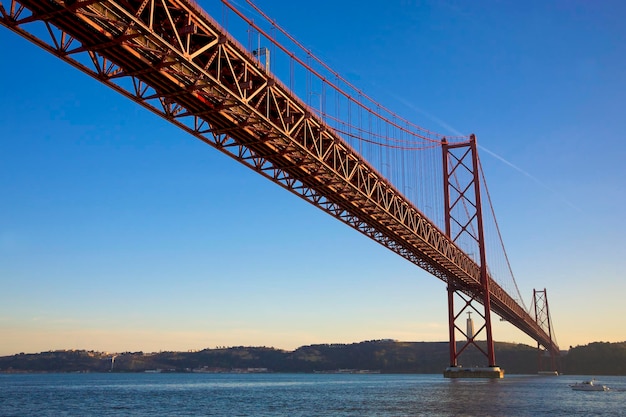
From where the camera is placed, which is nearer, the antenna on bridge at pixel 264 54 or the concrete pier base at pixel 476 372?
the antenna on bridge at pixel 264 54

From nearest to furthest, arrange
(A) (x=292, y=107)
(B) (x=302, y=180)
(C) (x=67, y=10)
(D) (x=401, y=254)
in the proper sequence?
(C) (x=67, y=10)
(A) (x=292, y=107)
(B) (x=302, y=180)
(D) (x=401, y=254)

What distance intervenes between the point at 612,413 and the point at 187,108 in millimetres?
30338

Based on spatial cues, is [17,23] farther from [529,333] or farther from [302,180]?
[529,333]

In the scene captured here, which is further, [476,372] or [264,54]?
[476,372]

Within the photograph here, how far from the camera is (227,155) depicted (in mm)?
28969

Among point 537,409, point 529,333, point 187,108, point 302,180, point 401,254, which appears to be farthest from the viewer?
point 529,333

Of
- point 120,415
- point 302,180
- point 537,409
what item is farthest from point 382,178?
point 120,415

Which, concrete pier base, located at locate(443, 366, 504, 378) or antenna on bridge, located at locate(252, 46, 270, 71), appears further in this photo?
concrete pier base, located at locate(443, 366, 504, 378)

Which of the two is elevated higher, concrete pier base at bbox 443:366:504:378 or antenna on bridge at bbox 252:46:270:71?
antenna on bridge at bbox 252:46:270:71

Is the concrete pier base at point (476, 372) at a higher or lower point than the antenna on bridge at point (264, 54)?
lower

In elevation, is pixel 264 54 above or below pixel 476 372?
above

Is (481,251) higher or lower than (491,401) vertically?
higher

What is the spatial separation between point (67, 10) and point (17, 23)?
5.18ft

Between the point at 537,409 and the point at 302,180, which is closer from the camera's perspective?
the point at 302,180
